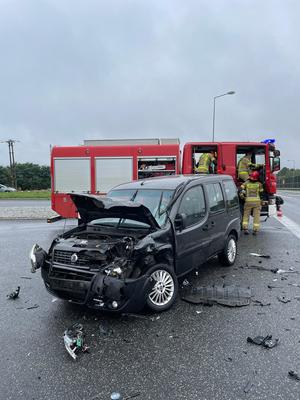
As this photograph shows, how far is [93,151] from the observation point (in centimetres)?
1170

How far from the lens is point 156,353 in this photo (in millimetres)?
3322

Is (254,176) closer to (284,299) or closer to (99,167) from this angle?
(99,167)

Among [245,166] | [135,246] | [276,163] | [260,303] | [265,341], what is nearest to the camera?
[265,341]

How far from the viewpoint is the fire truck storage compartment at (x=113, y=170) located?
11594 mm

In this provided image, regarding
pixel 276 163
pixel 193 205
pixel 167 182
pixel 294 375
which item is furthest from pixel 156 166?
pixel 294 375

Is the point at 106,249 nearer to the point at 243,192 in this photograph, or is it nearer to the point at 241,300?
the point at 241,300

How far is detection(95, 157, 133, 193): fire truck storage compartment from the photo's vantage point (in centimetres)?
1159

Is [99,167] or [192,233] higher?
[99,167]

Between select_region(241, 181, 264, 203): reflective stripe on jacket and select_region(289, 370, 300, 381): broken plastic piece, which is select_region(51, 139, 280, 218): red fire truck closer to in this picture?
select_region(241, 181, 264, 203): reflective stripe on jacket

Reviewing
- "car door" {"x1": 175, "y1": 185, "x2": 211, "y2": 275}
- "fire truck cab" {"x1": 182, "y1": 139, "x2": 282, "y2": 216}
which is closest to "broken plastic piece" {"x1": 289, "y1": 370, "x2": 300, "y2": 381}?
"car door" {"x1": 175, "y1": 185, "x2": 211, "y2": 275}

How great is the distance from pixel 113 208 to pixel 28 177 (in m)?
92.4

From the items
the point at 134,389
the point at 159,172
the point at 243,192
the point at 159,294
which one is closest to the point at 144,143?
the point at 159,172

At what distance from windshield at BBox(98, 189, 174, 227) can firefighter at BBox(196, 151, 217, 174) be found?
16.1ft

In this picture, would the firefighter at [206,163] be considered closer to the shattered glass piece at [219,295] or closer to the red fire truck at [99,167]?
the red fire truck at [99,167]
